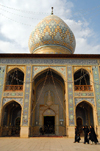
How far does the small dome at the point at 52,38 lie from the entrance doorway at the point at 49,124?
6.69m

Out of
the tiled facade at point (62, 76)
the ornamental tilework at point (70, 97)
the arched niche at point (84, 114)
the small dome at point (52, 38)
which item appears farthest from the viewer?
the small dome at point (52, 38)

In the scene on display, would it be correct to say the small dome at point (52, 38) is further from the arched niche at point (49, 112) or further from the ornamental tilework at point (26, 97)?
the arched niche at point (49, 112)

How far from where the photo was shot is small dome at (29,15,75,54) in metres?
14.5

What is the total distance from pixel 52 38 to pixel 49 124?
8603 mm

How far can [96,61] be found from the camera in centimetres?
1275

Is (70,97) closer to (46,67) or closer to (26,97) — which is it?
(46,67)

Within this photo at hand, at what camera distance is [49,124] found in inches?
579

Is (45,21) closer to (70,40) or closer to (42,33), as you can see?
(42,33)

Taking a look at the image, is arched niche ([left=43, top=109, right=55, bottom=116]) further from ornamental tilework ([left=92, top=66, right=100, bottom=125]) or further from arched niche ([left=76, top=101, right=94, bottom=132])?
ornamental tilework ([left=92, top=66, right=100, bottom=125])

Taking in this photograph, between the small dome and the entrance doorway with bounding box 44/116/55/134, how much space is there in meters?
6.69

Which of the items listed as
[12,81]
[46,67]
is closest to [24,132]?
[12,81]

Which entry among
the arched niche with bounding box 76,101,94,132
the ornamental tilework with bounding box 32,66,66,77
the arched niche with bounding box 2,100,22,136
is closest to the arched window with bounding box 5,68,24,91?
the ornamental tilework with bounding box 32,66,66,77

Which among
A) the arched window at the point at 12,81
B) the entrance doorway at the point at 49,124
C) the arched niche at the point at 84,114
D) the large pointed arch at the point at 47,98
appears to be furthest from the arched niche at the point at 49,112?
the arched window at the point at 12,81

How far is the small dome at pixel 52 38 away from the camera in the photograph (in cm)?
1447
